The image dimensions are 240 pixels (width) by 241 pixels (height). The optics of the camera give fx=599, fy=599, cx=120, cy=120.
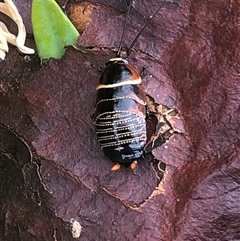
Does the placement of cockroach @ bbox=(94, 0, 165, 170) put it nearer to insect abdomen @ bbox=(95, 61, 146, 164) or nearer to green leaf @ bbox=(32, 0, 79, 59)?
insect abdomen @ bbox=(95, 61, 146, 164)

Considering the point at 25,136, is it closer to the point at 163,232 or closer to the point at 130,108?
the point at 130,108

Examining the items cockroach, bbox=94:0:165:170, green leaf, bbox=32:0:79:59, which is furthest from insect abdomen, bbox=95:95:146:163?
green leaf, bbox=32:0:79:59

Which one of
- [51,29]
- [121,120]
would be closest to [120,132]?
[121,120]

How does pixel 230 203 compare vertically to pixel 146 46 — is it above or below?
below

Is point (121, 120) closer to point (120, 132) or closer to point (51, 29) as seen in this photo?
point (120, 132)

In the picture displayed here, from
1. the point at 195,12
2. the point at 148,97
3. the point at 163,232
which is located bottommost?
the point at 163,232

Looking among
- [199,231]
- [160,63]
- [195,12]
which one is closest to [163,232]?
[199,231]
